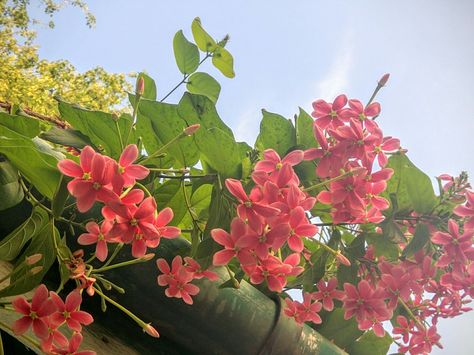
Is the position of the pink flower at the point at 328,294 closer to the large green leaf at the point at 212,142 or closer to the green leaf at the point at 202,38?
the large green leaf at the point at 212,142

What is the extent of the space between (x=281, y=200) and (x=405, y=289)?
29cm

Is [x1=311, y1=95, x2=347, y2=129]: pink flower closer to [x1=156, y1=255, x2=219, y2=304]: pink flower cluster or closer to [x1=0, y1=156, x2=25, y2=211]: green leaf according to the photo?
[x1=156, y1=255, x2=219, y2=304]: pink flower cluster

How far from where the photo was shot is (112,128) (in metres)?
0.62

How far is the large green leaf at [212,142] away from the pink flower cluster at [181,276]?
4.7 inches

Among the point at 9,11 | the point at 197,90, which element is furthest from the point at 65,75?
the point at 197,90

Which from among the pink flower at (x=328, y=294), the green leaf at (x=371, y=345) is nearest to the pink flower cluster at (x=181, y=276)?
the pink flower at (x=328, y=294)

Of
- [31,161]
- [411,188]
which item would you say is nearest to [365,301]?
[411,188]

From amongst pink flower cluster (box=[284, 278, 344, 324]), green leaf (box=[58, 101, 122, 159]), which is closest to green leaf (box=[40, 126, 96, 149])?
green leaf (box=[58, 101, 122, 159])

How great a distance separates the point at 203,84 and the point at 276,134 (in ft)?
0.69

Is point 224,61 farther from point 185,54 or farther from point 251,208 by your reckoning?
→ point 251,208

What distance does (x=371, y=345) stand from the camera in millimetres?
946

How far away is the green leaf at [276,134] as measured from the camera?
0.73 metres

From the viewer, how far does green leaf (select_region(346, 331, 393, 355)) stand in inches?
37.0

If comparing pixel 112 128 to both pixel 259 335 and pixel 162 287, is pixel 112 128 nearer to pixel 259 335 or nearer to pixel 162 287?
pixel 162 287
